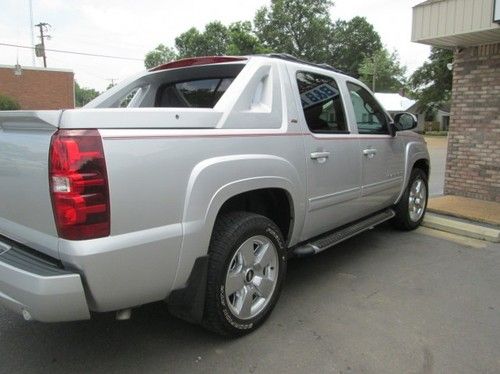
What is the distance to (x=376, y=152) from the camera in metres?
4.74

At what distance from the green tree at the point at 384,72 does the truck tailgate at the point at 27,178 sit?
66.2 metres

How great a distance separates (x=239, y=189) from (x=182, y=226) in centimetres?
52

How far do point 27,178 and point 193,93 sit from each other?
1.81 metres

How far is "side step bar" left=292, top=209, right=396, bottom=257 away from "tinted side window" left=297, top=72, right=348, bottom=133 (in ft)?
3.04

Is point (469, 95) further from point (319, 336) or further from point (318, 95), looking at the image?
point (319, 336)

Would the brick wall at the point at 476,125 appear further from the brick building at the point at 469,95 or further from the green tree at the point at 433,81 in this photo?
the green tree at the point at 433,81

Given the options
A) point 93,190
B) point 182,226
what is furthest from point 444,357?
point 93,190

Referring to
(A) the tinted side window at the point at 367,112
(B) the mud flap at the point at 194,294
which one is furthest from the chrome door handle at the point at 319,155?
(B) the mud flap at the point at 194,294

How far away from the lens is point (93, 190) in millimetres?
2324

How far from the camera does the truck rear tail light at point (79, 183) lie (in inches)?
90.3

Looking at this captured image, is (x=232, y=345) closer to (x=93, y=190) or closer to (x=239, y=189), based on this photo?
(x=239, y=189)

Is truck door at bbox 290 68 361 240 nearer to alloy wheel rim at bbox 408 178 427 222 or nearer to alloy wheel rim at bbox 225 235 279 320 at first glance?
alloy wheel rim at bbox 225 235 279 320

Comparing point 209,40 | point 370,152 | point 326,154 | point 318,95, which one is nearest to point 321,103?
point 318,95

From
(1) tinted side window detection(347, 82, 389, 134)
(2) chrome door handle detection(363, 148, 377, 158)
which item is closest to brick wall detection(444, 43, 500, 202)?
(1) tinted side window detection(347, 82, 389, 134)
